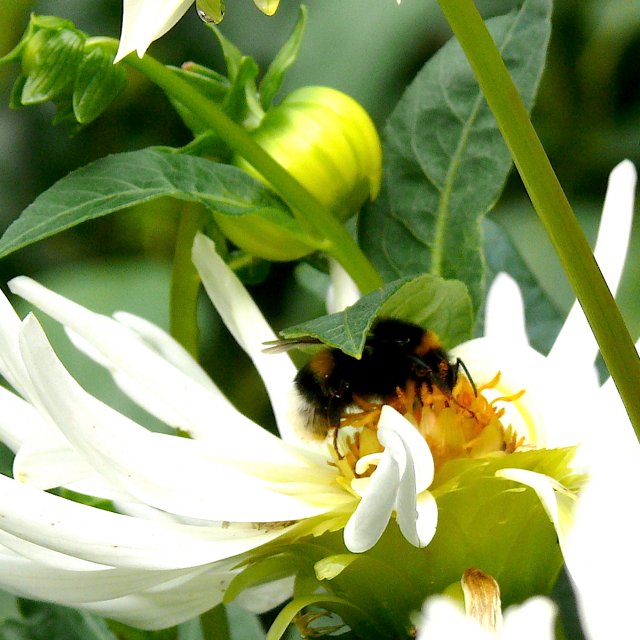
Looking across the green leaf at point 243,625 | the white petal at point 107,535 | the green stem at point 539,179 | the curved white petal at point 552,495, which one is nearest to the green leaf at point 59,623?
the green leaf at point 243,625

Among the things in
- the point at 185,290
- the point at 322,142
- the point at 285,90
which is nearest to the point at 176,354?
the point at 185,290

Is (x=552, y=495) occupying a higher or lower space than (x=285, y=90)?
lower

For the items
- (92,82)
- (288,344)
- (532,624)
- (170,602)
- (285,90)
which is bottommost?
(532,624)

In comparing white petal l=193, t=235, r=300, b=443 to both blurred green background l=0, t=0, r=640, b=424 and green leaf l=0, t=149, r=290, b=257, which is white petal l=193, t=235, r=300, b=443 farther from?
blurred green background l=0, t=0, r=640, b=424

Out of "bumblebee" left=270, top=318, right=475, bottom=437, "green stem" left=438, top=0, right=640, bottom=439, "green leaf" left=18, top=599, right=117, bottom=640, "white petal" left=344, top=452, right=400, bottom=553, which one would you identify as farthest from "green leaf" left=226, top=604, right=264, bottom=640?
"green stem" left=438, top=0, right=640, bottom=439

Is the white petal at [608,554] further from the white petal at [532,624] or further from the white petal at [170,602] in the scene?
the white petal at [170,602]

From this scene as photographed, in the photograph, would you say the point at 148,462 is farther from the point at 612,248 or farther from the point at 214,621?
the point at 612,248
